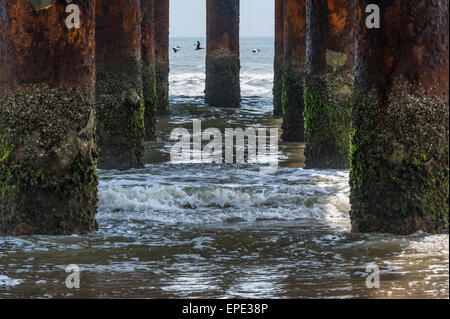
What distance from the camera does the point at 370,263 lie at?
5379 millimetres

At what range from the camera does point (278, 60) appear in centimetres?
1838

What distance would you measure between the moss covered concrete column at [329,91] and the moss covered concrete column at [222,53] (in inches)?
364

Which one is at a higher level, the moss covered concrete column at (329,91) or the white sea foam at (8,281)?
the moss covered concrete column at (329,91)

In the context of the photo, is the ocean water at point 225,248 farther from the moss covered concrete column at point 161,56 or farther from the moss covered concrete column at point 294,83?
the moss covered concrete column at point 161,56

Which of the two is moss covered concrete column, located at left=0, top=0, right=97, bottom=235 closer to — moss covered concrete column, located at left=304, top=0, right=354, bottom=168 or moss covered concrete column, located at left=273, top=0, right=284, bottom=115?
moss covered concrete column, located at left=304, top=0, right=354, bottom=168

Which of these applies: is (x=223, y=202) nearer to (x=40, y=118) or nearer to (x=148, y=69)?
(x=40, y=118)

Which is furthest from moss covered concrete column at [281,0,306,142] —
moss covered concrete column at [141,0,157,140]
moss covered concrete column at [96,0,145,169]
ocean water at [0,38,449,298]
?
moss covered concrete column at [96,0,145,169]

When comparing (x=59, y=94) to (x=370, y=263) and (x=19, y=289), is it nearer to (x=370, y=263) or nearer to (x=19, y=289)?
(x=19, y=289)

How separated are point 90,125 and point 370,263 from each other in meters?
2.29

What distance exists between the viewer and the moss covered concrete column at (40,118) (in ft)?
19.7

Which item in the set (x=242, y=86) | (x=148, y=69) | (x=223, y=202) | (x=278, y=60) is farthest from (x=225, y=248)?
(x=242, y=86)

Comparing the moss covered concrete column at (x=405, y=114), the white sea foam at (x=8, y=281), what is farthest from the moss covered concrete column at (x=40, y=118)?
the moss covered concrete column at (x=405, y=114)

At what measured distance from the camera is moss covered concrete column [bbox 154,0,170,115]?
17.0 m
